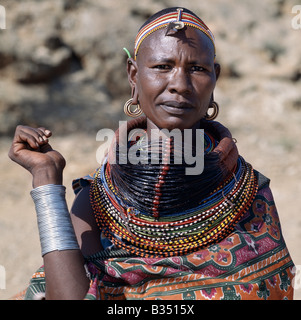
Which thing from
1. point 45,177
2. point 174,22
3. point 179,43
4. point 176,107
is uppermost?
point 174,22

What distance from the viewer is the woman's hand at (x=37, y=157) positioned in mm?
1930

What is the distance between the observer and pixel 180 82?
1982 mm

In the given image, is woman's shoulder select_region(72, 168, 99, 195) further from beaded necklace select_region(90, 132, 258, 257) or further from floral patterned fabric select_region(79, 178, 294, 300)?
floral patterned fabric select_region(79, 178, 294, 300)

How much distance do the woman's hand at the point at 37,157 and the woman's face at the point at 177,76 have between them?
1.68ft

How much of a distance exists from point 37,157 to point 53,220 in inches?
12.0

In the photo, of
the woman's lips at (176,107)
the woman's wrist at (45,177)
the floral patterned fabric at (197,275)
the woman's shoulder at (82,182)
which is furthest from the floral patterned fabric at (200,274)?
the woman's lips at (176,107)

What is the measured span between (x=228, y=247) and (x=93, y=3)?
907 centimetres

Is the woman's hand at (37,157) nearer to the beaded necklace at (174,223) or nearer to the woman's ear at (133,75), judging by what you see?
the beaded necklace at (174,223)

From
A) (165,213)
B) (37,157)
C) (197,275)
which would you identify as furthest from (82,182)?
(197,275)

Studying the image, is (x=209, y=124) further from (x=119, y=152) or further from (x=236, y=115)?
(x=236, y=115)

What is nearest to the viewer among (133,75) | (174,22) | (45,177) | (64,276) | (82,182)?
(64,276)

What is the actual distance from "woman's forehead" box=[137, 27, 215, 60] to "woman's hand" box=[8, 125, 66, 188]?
24.7 inches

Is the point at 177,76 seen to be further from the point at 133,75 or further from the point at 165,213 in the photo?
the point at 165,213

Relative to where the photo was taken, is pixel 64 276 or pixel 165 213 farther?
pixel 165 213
